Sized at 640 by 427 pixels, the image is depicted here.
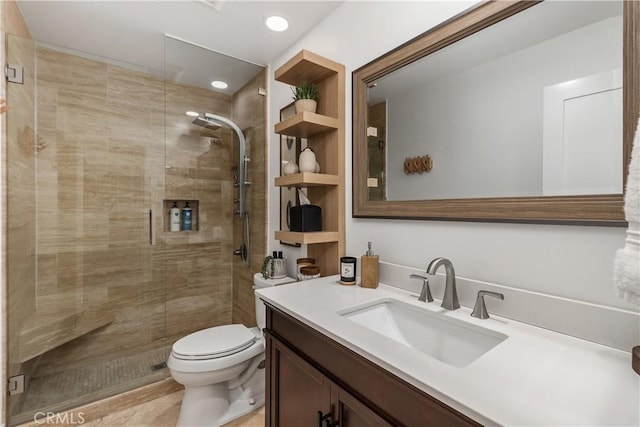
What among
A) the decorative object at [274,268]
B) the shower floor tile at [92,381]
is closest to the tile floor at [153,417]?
the shower floor tile at [92,381]

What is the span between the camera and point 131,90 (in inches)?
88.8

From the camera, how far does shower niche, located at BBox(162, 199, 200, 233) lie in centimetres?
231

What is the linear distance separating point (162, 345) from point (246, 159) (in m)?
1.59

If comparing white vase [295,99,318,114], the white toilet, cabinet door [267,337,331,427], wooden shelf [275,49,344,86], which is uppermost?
wooden shelf [275,49,344,86]

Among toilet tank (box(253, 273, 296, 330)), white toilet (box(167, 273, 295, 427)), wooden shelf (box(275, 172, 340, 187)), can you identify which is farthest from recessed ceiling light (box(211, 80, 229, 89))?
white toilet (box(167, 273, 295, 427))

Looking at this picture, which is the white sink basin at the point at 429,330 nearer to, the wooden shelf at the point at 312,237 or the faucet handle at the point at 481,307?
the faucet handle at the point at 481,307

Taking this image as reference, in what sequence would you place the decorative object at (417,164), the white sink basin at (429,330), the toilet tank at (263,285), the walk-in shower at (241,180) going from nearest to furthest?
1. the white sink basin at (429,330)
2. the decorative object at (417,164)
3. the toilet tank at (263,285)
4. the walk-in shower at (241,180)

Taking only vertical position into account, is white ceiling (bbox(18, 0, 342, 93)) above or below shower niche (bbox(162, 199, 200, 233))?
above

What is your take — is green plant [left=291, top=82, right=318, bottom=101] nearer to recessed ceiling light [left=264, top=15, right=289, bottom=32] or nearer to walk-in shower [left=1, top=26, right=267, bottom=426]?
recessed ceiling light [left=264, top=15, right=289, bottom=32]

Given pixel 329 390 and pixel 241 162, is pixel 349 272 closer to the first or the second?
pixel 329 390

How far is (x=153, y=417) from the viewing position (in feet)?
5.56

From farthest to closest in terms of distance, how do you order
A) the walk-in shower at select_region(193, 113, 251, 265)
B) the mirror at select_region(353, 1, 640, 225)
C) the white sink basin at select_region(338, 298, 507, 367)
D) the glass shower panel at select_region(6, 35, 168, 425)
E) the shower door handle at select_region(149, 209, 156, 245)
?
the walk-in shower at select_region(193, 113, 251, 265), the shower door handle at select_region(149, 209, 156, 245), the glass shower panel at select_region(6, 35, 168, 425), the white sink basin at select_region(338, 298, 507, 367), the mirror at select_region(353, 1, 640, 225)

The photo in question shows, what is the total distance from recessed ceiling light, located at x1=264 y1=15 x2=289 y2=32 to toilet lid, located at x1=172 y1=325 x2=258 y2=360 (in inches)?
73.3

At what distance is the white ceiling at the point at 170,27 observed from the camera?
1.63 m
